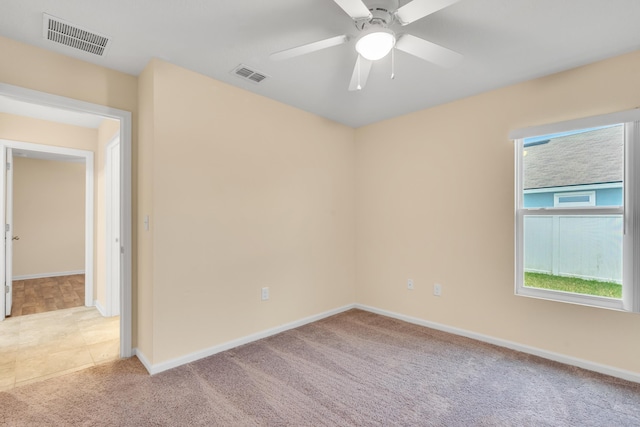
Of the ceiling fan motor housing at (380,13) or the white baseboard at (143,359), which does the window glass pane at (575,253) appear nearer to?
the ceiling fan motor housing at (380,13)

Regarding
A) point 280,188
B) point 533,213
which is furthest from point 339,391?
point 533,213

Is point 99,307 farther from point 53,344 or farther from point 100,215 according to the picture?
point 100,215

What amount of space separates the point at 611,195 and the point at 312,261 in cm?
279

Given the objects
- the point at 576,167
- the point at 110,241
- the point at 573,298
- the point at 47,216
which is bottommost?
the point at 573,298

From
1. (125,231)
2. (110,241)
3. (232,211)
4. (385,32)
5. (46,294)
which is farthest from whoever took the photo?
(46,294)

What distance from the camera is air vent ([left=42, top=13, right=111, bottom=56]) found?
1902mm

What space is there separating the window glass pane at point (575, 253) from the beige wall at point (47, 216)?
8.01m

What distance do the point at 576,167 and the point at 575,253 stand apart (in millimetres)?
737

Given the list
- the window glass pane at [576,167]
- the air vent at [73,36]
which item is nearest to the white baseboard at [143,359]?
the air vent at [73,36]

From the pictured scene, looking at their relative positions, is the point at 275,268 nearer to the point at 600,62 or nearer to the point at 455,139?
the point at 455,139

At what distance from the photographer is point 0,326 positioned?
330cm

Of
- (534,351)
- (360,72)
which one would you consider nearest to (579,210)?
(534,351)

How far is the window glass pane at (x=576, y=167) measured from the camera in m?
2.38

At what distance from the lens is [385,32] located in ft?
5.34
